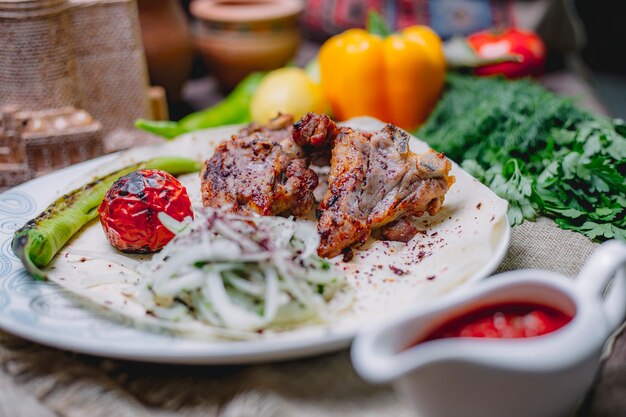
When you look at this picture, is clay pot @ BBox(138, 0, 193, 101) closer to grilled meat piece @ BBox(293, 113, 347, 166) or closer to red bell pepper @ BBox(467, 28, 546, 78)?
red bell pepper @ BBox(467, 28, 546, 78)

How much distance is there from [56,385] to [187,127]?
2429 millimetres

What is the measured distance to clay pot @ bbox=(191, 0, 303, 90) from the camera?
5312 millimetres

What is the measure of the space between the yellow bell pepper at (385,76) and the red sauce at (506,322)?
268 centimetres

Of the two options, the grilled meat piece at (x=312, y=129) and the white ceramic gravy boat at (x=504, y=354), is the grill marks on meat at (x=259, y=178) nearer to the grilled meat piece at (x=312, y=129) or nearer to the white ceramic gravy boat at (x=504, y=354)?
the grilled meat piece at (x=312, y=129)

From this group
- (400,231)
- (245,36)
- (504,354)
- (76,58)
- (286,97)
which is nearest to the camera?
(504,354)

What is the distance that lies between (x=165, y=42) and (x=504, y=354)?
4.05 metres

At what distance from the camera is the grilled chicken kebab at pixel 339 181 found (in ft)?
9.14

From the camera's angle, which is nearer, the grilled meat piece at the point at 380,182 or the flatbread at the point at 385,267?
the flatbread at the point at 385,267

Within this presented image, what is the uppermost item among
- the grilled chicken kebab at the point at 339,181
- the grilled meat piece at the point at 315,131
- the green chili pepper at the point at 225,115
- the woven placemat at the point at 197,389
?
the grilled meat piece at the point at 315,131

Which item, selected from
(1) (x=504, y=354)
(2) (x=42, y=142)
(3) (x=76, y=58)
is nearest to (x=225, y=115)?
(3) (x=76, y=58)

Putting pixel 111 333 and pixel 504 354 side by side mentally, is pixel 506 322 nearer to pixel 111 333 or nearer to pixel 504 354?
pixel 504 354

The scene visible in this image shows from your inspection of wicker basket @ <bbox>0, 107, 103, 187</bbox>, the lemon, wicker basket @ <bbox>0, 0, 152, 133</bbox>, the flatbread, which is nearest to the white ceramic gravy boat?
the flatbread

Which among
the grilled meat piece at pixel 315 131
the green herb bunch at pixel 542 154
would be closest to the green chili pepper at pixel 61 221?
the grilled meat piece at pixel 315 131

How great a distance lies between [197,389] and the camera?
7.04 feet
